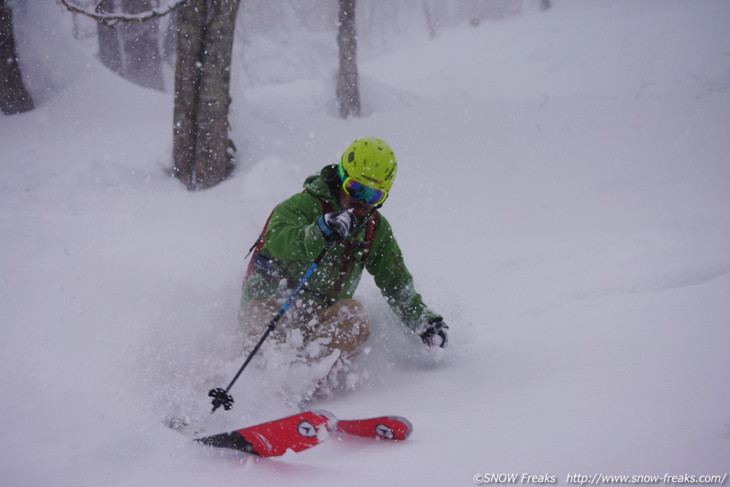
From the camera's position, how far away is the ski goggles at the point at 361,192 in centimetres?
331

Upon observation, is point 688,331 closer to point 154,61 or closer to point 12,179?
point 12,179

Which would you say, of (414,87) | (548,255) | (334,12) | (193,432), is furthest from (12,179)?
(334,12)

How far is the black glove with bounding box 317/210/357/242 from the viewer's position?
297 centimetres

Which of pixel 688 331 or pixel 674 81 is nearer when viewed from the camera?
pixel 688 331

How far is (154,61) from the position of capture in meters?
15.5

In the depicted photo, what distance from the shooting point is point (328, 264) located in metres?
3.57

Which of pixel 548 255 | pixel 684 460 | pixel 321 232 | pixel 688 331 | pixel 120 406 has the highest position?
pixel 321 232

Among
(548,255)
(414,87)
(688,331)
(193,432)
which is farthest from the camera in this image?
(414,87)

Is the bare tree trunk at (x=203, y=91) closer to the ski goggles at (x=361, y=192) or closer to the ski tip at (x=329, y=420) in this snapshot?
the ski goggles at (x=361, y=192)

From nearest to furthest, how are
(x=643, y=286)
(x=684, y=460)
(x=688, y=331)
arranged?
(x=684, y=460), (x=688, y=331), (x=643, y=286)

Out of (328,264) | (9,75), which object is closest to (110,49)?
(9,75)

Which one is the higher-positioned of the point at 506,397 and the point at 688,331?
the point at 688,331

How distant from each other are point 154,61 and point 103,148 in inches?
406

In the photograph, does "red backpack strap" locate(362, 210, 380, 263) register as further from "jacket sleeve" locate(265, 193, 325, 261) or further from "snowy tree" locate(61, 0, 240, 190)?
"snowy tree" locate(61, 0, 240, 190)
